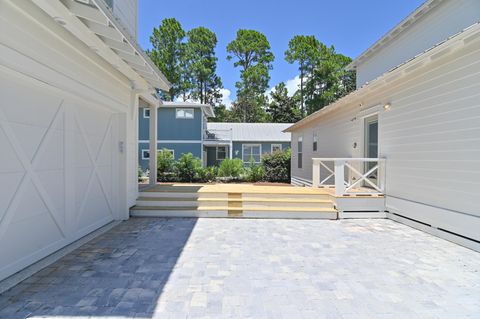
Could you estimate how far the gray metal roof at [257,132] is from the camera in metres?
22.5

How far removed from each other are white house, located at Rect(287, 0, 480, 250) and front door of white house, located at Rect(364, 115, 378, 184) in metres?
0.03

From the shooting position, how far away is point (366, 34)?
74.9 ft

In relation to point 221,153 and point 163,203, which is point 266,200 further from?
point 221,153

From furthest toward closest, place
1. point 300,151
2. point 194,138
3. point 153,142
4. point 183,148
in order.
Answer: point 183,148, point 194,138, point 300,151, point 153,142

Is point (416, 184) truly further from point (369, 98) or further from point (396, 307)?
point (396, 307)

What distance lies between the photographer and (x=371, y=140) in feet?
25.5

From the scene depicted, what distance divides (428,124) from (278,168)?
11809mm

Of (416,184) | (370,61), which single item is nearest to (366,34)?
(370,61)

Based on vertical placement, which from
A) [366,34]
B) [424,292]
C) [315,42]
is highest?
[315,42]

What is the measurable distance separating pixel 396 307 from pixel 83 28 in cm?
491

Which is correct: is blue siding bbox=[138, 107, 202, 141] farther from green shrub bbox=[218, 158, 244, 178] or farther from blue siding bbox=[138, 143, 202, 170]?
green shrub bbox=[218, 158, 244, 178]

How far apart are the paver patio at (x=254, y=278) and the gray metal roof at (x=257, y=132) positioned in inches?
686

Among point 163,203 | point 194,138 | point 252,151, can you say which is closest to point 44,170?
point 163,203

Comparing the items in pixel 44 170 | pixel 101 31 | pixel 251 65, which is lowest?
pixel 44 170
